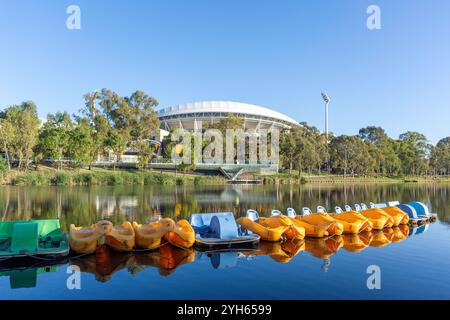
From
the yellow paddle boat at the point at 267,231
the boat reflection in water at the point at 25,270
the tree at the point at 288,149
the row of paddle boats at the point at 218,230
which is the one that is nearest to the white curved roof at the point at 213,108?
the tree at the point at 288,149

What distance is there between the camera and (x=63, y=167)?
57062 mm

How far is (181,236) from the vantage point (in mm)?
13398

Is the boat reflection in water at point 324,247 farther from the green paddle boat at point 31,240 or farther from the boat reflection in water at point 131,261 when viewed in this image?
the green paddle boat at point 31,240

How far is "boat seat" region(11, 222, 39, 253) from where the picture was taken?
37.5 feet

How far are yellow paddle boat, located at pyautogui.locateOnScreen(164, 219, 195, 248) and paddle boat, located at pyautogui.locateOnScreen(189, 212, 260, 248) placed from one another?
0.38 metres

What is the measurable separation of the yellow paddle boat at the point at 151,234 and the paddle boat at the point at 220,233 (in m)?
1.36

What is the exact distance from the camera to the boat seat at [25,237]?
37.5 ft

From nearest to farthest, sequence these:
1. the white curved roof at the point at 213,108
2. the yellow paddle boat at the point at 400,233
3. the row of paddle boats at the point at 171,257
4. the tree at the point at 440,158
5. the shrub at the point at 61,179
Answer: the row of paddle boats at the point at 171,257
the yellow paddle boat at the point at 400,233
the shrub at the point at 61,179
the white curved roof at the point at 213,108
the tree at the point at 440,158

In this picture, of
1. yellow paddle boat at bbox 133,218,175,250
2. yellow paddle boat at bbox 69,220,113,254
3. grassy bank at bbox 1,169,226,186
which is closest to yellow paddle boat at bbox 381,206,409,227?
yellow paddle boat at bbox 133,218,175,250

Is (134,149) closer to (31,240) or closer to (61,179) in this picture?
(61,179)

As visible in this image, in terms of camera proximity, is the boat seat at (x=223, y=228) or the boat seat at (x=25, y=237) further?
the boat seat at (x=223, y=228)

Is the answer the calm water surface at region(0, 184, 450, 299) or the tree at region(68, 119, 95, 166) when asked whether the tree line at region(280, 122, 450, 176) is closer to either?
the tree at region(68, 119, 95, 166)
